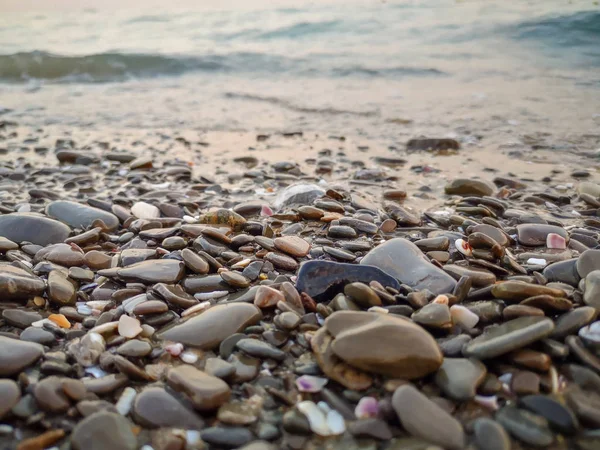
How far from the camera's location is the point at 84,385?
4.61ft

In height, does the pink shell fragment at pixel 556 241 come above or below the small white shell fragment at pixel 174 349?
below

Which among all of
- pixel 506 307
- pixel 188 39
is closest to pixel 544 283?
pixel 506 307

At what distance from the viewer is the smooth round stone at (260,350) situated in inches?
60.7

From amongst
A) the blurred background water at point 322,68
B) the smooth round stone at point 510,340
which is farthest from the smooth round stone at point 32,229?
the blurred background water at point 322,68

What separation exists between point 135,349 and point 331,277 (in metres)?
0.78

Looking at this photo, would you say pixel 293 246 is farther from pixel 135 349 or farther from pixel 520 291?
pixel 520 291

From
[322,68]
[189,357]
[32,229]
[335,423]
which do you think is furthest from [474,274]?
[322,68]

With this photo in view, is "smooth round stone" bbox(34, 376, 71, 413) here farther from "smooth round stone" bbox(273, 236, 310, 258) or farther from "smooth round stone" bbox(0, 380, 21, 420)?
"smooth round stone" bbox(273, 236, 310, 258)

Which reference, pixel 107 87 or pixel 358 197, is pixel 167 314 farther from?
pixel 107 87

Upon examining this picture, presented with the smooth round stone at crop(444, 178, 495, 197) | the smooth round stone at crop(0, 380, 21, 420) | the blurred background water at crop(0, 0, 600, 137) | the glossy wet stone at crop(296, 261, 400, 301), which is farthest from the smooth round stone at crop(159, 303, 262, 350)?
the blurred background water at crop(0, 0, 600, 137)

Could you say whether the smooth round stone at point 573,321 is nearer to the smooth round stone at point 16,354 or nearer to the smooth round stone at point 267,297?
the smooth round stone at point 267,297

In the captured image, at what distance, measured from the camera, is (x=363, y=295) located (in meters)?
1.71

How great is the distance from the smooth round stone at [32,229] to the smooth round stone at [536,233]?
2536mm

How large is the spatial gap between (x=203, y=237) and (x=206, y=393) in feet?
3.98
